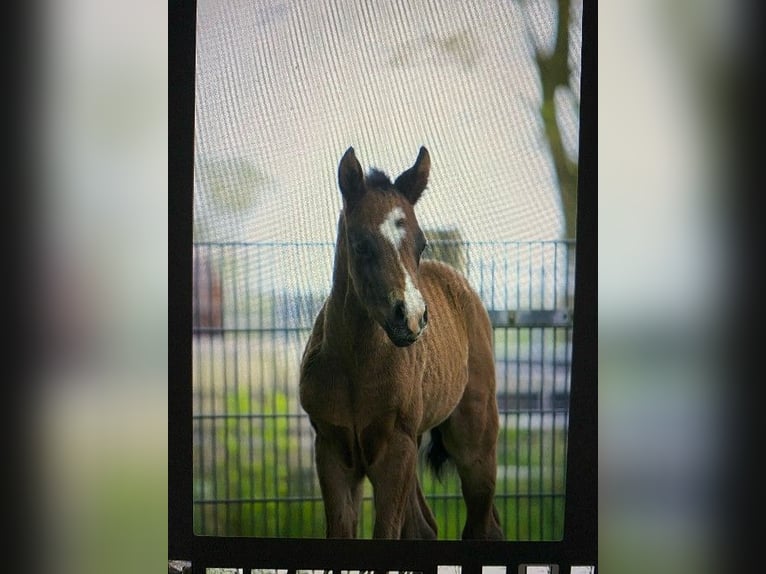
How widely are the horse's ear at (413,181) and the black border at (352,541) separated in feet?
0.68

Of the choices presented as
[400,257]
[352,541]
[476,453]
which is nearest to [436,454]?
[476,453]

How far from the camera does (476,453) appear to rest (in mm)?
1252

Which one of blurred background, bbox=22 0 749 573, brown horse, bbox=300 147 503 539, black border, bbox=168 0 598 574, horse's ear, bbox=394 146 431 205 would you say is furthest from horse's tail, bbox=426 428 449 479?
horse's ear, bbox=394 146 431 205

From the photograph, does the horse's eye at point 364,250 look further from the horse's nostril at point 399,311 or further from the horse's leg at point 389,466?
the horse's leg at point 389,466

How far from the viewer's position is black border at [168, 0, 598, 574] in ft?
4.03

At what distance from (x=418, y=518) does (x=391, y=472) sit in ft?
0.24

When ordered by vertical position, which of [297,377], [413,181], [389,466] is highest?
[413,181]

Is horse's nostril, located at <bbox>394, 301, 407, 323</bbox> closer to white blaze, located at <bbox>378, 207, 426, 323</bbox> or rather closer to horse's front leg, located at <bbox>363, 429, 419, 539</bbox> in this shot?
white blaze, located at <bbox>378, 207, 426, 323</bbox>

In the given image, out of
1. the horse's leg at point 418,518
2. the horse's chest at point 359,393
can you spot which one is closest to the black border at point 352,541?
the horse's leg at point 418,518

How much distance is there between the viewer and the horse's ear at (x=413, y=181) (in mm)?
1223

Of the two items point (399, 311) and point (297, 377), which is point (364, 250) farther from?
point (297, 377)

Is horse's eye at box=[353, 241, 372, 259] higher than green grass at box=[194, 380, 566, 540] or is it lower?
higher
